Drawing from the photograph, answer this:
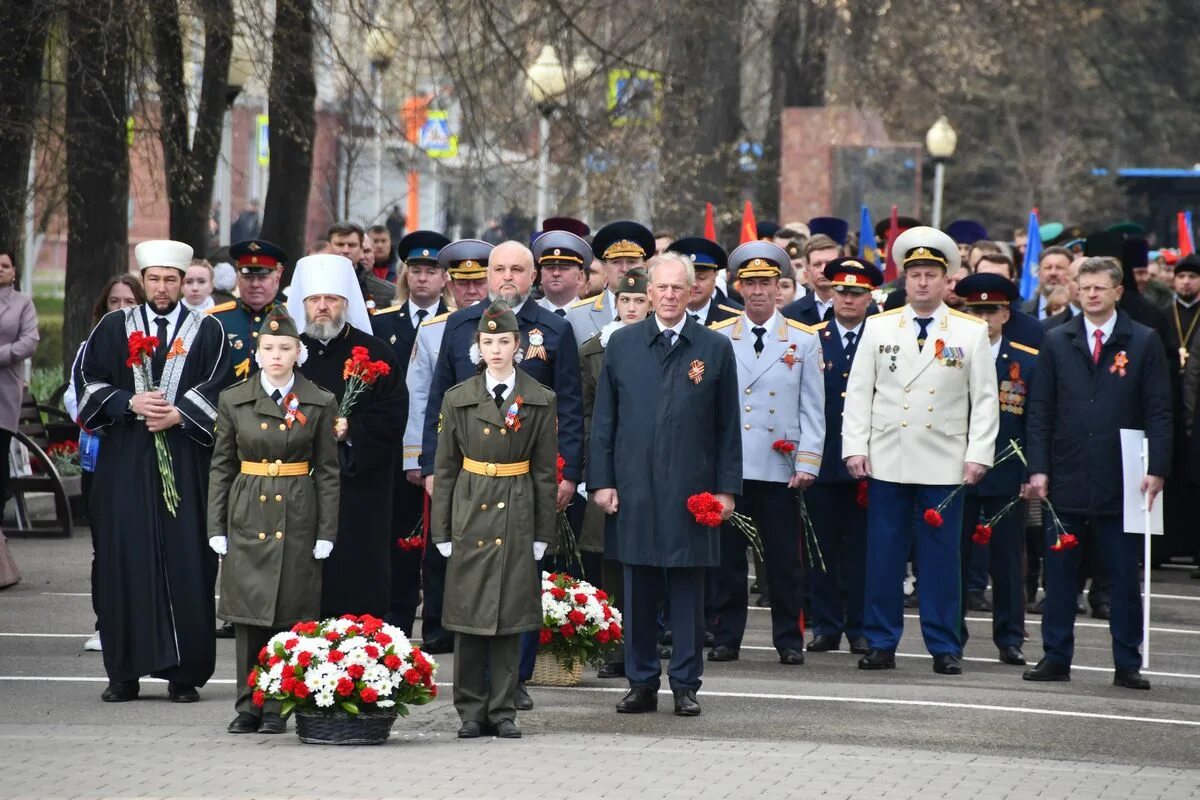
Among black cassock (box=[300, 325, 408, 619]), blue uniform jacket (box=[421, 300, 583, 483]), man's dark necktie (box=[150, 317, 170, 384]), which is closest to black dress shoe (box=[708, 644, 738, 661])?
blue uniform jacket (box=[421, 300, 583, 483])

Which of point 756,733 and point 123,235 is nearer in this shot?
point 756,733

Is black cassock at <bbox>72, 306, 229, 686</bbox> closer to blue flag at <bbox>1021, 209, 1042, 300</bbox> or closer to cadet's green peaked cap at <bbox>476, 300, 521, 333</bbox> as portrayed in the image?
cadet's green peaked cap at <bbox>476, 300, 521, 333</bbox>

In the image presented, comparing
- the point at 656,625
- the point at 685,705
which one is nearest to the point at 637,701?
the point at 685,705

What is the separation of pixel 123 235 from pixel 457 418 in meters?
12.2

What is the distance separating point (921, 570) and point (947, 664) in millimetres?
533

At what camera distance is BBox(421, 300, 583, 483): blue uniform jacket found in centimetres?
1079

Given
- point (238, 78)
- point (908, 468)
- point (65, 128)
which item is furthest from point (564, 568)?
point (238, 78)

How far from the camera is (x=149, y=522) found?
35.3 ft

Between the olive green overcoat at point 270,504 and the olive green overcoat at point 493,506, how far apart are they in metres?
0.55

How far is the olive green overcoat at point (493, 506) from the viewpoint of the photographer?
9.67 metres

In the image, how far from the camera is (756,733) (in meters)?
9.97

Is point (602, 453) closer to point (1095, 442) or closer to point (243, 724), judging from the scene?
point (243, 724)

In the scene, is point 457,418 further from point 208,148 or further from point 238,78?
point 238,78

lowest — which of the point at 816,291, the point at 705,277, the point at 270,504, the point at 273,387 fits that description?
the point at 270,504
